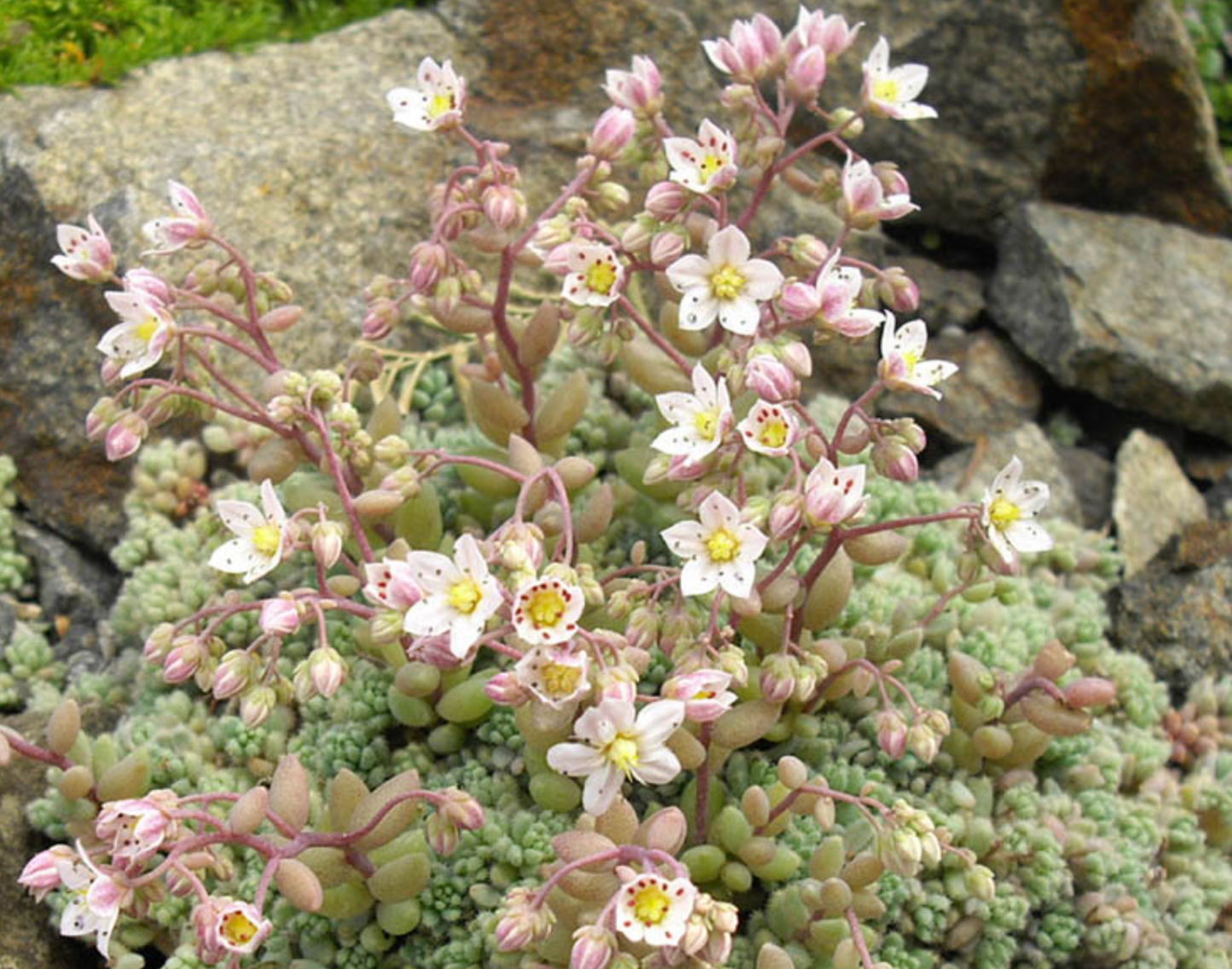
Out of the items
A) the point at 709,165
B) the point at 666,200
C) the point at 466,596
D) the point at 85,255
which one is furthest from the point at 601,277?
the point at 85,255

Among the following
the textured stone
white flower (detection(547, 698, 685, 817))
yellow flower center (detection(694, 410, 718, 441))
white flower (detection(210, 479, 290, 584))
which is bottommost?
the textured stone

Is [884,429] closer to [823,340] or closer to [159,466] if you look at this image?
[823,340]

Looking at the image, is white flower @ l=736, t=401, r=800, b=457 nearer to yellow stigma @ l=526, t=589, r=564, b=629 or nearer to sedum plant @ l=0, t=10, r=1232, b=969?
sedum plant @ l=0, t=10, r=1232, b=969

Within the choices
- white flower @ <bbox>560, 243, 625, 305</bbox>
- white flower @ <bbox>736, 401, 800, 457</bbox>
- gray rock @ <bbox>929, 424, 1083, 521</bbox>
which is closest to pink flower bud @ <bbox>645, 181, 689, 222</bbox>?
white flower @ <bbox>560, 243, 625, 305</bbox>

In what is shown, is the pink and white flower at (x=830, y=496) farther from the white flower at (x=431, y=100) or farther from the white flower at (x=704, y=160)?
the white flower at (x=431, y=100)

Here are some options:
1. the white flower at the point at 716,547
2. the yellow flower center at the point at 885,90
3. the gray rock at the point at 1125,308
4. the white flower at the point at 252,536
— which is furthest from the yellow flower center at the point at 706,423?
the gray rock at the point at 1125,308

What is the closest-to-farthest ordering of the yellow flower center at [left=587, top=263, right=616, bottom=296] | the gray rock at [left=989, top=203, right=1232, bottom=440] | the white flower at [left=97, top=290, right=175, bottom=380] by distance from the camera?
the white flower at [left=97, top=290, right=175, bottom=380]
the yellow flower center at [left=587, top=263, right=616, bottom=296]
the gray rock at [left=989, top=203, right=1232, bottom=440]

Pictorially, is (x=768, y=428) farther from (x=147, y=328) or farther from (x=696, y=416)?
(x=147, y=328)
